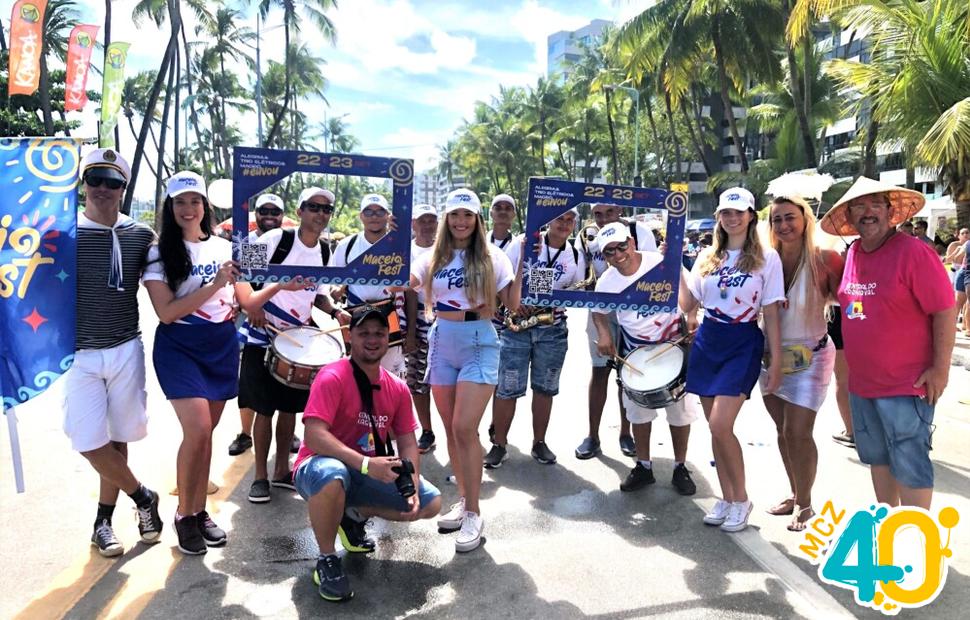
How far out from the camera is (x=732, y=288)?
4078mm

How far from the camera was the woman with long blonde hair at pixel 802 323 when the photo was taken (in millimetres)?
4066

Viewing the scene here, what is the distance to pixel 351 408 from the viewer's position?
3.52 metres

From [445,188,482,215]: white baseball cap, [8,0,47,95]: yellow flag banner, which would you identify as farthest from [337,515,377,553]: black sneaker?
[8,0,47,95]: yellow flag banner

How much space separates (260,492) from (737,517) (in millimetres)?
3001

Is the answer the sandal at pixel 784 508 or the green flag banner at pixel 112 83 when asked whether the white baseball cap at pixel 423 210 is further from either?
the green flag banner at pixel 112 83

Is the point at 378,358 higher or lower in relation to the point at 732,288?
lower

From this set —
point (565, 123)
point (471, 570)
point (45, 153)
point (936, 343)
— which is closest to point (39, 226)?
point (45, 153)

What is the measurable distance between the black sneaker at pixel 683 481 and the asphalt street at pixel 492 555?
62 millimetres

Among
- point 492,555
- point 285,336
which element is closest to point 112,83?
point 285,336

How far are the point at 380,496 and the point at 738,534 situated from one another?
2128 mm

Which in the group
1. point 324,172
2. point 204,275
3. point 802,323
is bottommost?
point 802,323

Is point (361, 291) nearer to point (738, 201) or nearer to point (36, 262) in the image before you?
point (36, 262)

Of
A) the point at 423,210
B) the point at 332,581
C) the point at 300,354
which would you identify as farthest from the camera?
the point at 423,210

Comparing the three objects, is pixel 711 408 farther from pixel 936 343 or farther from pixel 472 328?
pixel 472 328
